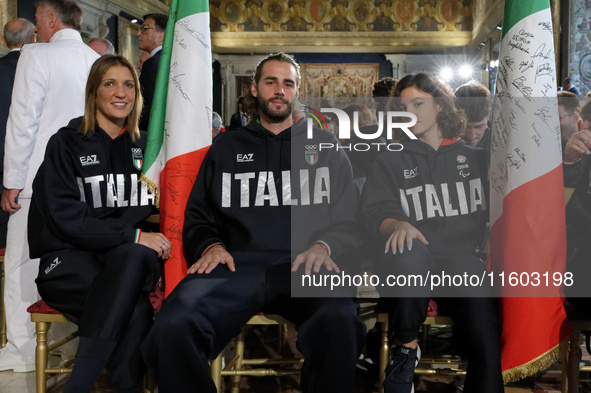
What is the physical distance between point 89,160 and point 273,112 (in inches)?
32.4

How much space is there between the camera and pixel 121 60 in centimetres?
260

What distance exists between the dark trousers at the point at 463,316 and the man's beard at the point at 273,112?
2.60 feet

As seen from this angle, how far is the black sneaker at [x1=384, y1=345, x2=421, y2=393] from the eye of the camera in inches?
82.4

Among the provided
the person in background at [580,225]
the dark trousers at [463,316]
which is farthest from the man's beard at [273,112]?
the person in background at [580,225]

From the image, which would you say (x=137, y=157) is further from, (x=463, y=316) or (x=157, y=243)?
(x=463, y=316)

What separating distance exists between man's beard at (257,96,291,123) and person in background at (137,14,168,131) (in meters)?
1.02

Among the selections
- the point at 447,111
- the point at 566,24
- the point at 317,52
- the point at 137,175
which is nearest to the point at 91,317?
the point at 137,175

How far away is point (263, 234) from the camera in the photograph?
238 centimetres

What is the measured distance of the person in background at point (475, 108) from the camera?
3.42m

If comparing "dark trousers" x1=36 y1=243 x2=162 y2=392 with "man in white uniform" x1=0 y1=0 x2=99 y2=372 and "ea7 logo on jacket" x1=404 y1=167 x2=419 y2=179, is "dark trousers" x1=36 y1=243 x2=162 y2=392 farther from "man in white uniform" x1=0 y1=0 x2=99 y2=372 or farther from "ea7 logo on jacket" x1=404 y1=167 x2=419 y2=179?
"ea7 logo on jacket" x1=404 y1=167 x2=419 y2=179

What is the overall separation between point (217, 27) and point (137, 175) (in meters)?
13.7

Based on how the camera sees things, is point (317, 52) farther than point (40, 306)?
Yes

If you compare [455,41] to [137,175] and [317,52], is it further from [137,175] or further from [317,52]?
[137,175]

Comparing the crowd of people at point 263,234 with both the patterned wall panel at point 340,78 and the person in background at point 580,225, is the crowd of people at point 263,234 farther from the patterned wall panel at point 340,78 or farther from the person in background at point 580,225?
the patterned wall panel at point 340,78
